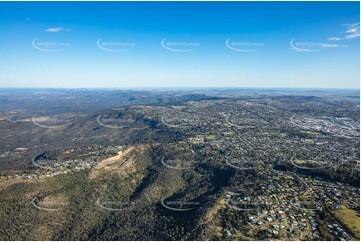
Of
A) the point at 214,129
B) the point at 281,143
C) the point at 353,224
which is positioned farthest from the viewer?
the point at 214,129

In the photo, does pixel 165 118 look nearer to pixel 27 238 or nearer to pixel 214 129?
pixel 214 129

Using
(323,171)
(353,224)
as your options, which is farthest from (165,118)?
(353,224)

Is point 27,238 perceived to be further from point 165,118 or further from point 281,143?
point 165,118

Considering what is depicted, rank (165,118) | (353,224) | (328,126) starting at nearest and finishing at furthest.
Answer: (353,224), (328,126), (165,118)

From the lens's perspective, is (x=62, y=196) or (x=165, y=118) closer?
(x=62, y=196)

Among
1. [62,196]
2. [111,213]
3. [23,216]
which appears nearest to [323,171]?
[111,213]

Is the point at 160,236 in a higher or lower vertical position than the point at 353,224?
lower
